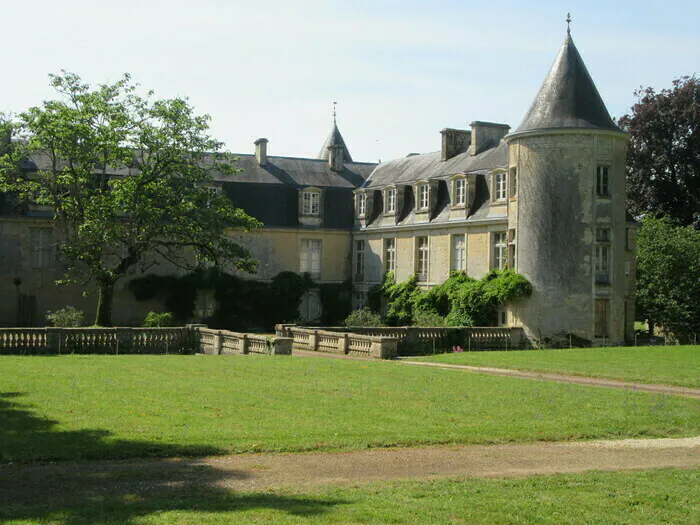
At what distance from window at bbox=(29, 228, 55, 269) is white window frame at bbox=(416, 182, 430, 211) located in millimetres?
16267

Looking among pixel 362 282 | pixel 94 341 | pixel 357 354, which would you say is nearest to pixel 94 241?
pixel 94 341

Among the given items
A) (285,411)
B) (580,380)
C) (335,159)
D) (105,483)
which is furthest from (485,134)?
(105,483)

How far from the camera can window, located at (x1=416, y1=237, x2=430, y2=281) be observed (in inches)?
1578

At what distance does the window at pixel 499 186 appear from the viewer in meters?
36.0

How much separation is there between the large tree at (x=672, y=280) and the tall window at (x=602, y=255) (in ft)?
18.5

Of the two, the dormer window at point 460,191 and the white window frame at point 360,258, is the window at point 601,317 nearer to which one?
the dormer window at point 460,191

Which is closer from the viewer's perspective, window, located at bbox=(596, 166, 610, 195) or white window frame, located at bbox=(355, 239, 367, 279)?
window, located at bbox=(596, 166, 610, 195)

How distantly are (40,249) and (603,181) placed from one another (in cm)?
2397

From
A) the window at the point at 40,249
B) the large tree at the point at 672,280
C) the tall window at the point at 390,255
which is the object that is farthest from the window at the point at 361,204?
the window at the point at 40,249

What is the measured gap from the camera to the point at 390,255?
42625 millimetres

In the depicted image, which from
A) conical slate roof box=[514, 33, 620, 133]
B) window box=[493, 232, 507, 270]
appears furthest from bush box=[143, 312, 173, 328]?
conical slate roof box=[514, 33, 620, 133]

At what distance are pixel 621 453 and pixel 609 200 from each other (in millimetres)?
23849

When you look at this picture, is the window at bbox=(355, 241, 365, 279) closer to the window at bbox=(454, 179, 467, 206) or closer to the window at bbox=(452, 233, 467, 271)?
the window at bbox=(452, 233, 467, 271)

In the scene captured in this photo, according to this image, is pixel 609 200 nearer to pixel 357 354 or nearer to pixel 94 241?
pixel 357 354
